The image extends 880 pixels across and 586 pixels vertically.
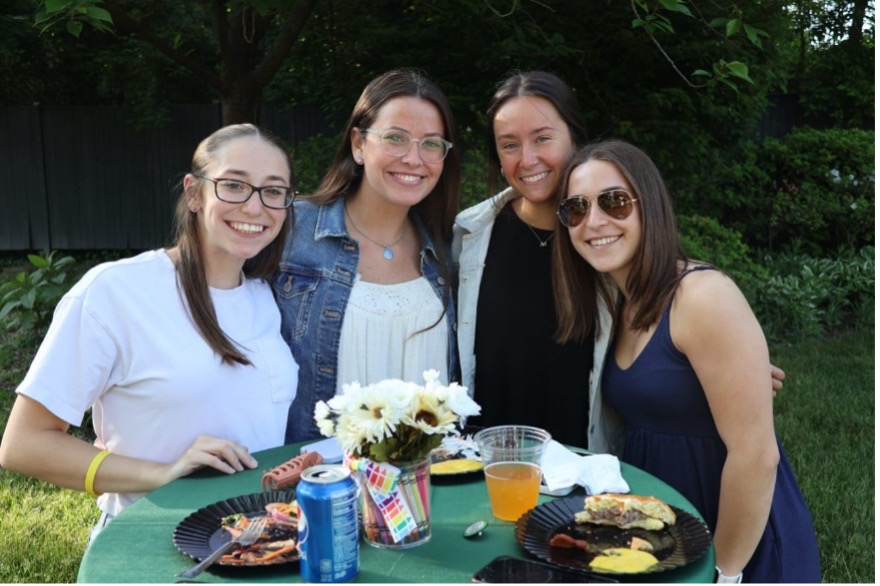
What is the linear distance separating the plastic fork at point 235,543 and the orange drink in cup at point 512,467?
0.56 m

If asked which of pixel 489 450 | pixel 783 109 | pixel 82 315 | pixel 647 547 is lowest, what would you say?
pixel 647 547

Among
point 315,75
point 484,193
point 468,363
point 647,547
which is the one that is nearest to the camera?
point 647,547

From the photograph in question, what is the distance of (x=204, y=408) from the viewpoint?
242 cm

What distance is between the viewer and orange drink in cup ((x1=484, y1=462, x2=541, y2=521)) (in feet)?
6.81

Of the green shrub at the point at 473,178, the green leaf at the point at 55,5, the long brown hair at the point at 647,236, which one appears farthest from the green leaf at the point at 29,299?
the long brown hair at the point at 647,236

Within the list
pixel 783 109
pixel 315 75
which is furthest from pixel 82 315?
pixel 783 109

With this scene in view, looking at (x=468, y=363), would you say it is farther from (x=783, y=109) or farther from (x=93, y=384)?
(x=783, y=109)

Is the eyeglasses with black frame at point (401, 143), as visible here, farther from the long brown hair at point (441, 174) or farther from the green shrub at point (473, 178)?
A: the green shrub at point (473, 178)

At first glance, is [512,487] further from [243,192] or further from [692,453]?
[243,192]

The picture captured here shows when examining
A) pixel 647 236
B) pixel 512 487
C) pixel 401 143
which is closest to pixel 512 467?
pixel 512 487

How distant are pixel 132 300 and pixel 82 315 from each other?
0.14 m

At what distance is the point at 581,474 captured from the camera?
90.3 inches

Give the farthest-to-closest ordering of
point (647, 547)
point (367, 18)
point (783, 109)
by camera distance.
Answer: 1. point (783, 109)
2. point (367, 18)
3. point (647, 547)

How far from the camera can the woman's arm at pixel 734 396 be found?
7.89 feet
